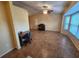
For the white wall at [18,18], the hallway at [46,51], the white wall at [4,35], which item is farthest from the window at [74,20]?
the white wall at [4,35]

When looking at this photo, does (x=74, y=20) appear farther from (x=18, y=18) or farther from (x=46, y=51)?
(x=18, y=18)

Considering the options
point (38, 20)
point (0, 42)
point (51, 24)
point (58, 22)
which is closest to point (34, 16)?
point (38, 20)

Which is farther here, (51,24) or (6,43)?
(51,24)

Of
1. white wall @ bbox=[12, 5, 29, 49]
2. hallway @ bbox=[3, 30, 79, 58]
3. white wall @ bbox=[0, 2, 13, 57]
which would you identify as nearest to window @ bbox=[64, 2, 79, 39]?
hallway @ bbox=[3, 30, 79, 58]

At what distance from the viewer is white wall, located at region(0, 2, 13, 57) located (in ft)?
6.71

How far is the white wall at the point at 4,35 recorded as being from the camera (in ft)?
6.71

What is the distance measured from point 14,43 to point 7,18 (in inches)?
40.1

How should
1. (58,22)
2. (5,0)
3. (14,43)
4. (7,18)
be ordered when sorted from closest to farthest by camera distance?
(5,0) < (7,18) < (14,43) < (58,22)

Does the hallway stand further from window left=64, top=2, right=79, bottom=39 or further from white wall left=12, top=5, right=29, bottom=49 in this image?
window left=64, top=2, right=79, bottom=39

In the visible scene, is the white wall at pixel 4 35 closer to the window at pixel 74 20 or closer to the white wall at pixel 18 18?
the white wall at pixel 18 18

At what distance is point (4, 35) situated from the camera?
85.6 inches

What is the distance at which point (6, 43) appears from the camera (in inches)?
90.0

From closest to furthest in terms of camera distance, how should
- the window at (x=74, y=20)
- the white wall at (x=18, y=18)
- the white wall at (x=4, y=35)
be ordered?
1. the white wall at (x=4, y=35)
2. the white wall at (x=18, y=18)
3. the window at (x=74, y=20)

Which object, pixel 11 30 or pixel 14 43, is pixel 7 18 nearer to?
pixel 11 30
